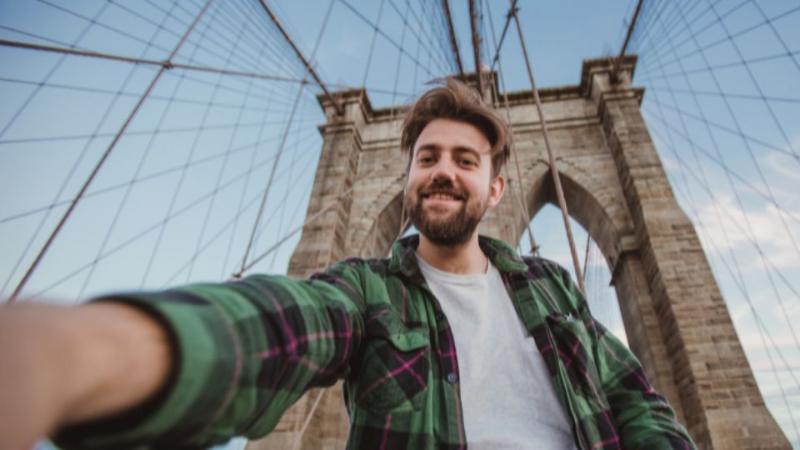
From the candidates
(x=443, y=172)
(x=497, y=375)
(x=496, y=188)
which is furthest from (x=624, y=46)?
(x=497, y=375)

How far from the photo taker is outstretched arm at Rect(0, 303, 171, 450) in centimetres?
21

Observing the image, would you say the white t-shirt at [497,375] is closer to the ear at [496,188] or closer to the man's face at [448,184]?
the man's face at [448,184]

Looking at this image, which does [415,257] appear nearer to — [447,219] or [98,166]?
[447,219]

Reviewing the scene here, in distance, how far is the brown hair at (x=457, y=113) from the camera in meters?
1.41

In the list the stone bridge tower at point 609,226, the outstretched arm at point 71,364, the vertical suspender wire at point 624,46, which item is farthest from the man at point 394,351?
the vertical suspender wire at point 624,46

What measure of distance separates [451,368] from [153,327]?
0.69 m

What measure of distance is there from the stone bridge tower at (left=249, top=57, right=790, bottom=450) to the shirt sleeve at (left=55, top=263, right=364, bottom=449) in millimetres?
2229

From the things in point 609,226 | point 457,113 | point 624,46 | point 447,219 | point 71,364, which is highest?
point 624,46

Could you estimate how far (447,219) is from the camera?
1.13 m

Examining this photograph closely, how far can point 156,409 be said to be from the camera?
337 mm

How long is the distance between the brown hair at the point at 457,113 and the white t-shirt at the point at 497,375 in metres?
0.64

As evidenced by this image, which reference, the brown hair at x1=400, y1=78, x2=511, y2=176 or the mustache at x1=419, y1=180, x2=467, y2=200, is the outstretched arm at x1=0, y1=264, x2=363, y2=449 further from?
the brown hair at x1=400, y1=78, x2=511, y2=176

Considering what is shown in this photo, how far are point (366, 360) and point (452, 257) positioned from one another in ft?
1.57

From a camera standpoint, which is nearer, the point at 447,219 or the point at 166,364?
the point at 166,364
